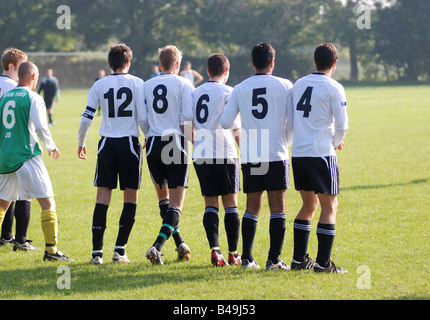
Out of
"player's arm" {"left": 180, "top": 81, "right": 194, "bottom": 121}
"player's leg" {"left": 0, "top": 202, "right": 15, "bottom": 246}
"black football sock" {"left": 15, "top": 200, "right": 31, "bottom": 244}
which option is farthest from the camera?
"player's leg" {"left": 0, "top": 202, "right": 15, "bottom": 246}

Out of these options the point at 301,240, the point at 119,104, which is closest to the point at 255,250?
the point at 301,240

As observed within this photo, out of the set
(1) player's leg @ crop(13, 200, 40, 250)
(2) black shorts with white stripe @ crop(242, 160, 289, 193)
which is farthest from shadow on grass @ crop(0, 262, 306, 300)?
(1) player's leg @ crop(13, 200, 40, 250)

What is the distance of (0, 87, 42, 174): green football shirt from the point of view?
6145 mm

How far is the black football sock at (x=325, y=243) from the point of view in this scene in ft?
18.1

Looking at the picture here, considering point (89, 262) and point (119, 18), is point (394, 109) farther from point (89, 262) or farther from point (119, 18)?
point (119, 18)

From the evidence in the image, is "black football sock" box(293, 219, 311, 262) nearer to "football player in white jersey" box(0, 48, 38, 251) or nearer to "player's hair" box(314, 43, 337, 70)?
"player's hair" box(314, 43, 337, 70)

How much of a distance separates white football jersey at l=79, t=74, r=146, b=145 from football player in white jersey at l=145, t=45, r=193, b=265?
4.6 inches

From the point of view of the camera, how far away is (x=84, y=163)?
14.4 m

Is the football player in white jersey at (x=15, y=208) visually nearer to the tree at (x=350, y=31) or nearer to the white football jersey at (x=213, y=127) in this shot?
the white football jersey at (x=213, y=127)

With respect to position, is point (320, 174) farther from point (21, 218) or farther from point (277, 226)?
point (21, 218)

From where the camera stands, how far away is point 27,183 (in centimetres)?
615

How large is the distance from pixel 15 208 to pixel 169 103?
231cm

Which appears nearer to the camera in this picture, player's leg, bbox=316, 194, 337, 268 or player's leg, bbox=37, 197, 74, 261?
player's leg, bbox=316, 194, 337, 268

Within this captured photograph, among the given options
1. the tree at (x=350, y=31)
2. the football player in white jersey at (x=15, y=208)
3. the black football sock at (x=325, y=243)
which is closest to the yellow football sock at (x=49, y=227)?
the football player in white jersey at (x=15, y=208)
